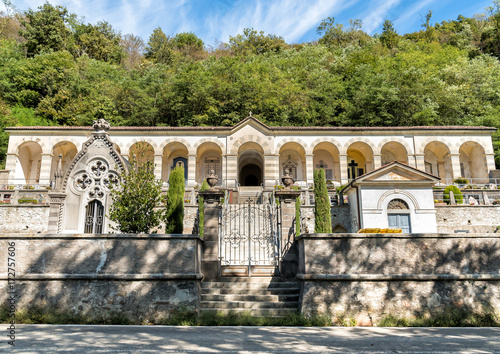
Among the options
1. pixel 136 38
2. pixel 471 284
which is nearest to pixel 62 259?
pixel 471 284

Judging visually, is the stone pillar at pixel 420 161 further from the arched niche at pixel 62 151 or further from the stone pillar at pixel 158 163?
the arched niche at pixel 62 151

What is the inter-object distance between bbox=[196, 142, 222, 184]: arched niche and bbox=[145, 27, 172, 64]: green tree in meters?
26.9

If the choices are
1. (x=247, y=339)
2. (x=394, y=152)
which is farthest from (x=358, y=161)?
(x=247, y=339)

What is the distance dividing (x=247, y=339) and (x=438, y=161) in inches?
1273

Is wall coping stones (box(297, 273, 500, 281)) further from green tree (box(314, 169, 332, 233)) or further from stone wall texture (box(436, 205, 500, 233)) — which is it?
stone wall texture (box(436, 205, 500, 233))

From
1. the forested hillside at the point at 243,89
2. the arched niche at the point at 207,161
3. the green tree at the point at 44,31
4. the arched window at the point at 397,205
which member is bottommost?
the arched window at the point at 397,205

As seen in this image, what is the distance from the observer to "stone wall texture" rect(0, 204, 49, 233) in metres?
19.7

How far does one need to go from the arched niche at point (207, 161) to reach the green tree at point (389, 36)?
131ft

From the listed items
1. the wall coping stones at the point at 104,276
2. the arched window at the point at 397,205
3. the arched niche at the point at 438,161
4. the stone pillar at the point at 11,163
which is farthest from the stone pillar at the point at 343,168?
the stone pillar at the point at 11,163

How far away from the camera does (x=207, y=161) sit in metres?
32.8

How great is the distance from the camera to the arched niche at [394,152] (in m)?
30.6

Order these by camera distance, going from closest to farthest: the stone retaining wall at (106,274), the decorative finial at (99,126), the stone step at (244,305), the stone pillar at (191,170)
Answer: the stone retaining wall at (106,274)
the stone step at (244,305)
the decorative finial at (99,126)
the stone pillar at (191,170)

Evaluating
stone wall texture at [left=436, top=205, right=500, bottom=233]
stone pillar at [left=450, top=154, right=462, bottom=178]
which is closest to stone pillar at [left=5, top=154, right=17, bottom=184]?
stone wall texture at [left=436, top=205, right=500, bottom=233]

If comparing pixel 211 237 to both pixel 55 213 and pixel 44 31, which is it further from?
pixel 44 31
